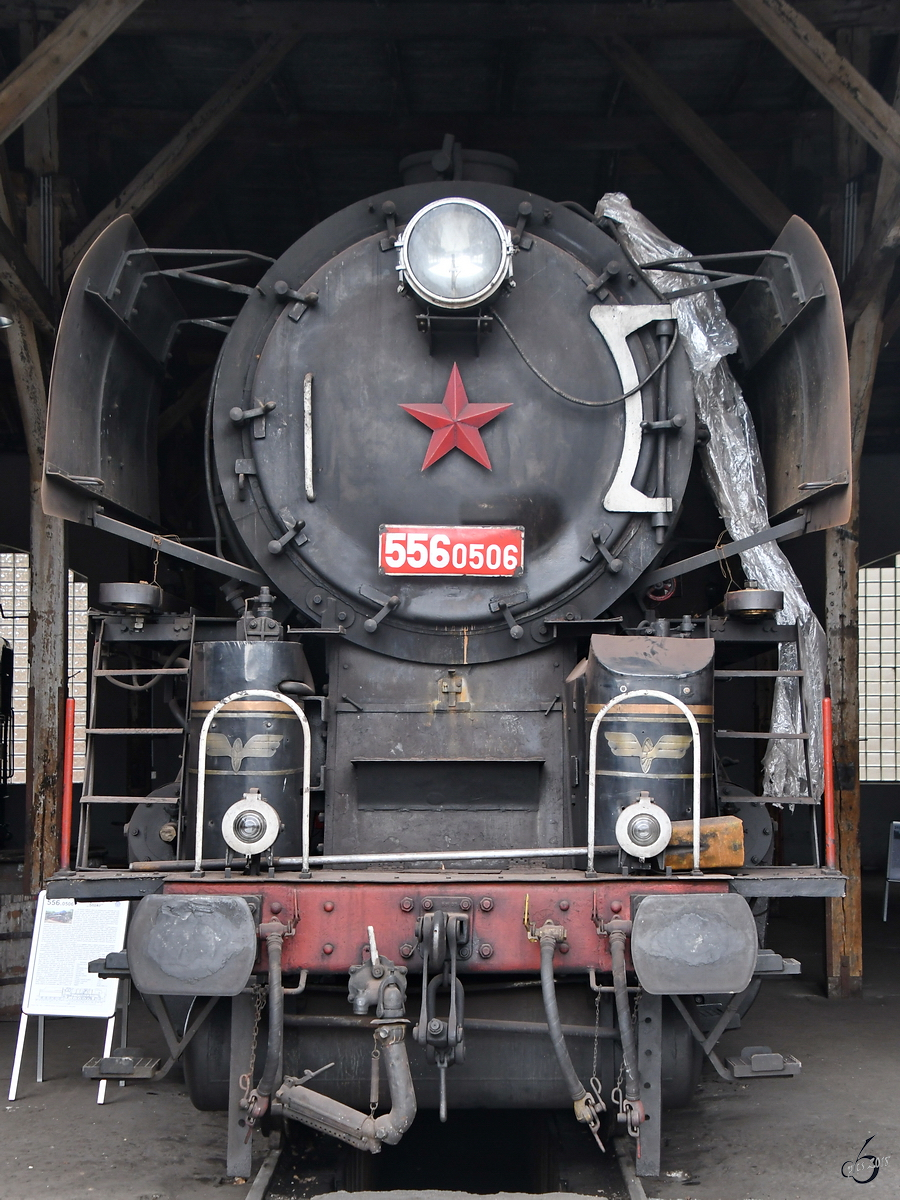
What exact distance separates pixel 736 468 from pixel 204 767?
2.46 m

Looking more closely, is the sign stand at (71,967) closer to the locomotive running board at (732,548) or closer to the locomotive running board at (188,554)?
the locomotive running board at (188,554)

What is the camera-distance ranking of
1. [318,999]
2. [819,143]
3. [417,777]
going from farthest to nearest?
[819,143], [417,777], [318,999]

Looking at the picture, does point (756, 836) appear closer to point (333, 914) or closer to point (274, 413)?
point (333, 914)

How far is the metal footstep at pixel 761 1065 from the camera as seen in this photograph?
3.26 metres

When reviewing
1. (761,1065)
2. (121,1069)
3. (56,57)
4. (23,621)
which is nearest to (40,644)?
(56,57)

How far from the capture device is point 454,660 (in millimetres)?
4016

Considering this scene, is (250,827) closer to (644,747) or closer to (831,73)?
(644,747)

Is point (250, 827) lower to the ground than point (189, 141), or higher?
lower

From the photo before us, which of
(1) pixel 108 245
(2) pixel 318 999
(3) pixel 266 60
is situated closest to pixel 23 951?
(2) pixel 318 999

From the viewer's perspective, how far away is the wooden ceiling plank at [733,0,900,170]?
528 cm

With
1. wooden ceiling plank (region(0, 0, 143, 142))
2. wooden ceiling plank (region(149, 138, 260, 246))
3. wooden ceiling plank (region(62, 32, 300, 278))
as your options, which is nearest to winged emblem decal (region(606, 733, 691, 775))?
wooden ceiling plank (region(0, 0, 143, 142))

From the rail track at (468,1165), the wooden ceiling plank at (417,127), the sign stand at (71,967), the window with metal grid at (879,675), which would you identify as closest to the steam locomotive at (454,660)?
the rail track at (468,1165)

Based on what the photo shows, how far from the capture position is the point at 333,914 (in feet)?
10.6

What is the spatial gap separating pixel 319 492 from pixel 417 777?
106cm
